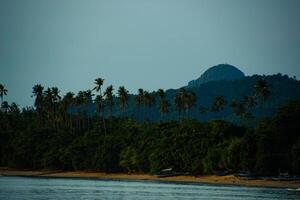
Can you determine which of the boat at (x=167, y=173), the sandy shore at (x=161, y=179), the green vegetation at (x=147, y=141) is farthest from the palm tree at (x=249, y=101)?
the boat at (x=167, y=173)

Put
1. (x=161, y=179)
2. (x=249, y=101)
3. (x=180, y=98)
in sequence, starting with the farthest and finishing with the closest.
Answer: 1. (x=180, y=98)
2. (x=249, y=101)
3. (x=161, y=179)

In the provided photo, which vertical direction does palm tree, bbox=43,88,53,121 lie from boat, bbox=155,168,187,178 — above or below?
above

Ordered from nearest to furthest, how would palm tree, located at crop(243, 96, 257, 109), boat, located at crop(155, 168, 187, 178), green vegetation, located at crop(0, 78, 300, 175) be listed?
green vegetation, located at crop(0, 78, 300, 175), boat, located at crop(155, 168, 187, 178), palm tree, located at crop(243, 96, 257, 109)

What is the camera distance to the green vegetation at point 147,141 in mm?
113438

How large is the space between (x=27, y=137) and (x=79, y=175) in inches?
1056

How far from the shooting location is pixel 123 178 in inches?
5556

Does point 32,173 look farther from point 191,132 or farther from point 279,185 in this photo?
point 279,185

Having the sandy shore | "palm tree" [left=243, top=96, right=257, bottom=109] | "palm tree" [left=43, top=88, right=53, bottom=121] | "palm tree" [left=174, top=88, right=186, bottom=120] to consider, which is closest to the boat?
the sandy shore

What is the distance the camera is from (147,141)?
150 m

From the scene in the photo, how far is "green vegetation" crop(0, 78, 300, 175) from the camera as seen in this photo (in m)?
113

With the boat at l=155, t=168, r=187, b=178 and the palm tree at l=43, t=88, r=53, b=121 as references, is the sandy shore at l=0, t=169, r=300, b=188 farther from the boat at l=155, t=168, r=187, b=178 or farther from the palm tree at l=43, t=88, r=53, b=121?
the palm tree at l=43, t=88, r=53, b=121

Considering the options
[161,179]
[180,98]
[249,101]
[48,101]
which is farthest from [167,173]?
[48,101]

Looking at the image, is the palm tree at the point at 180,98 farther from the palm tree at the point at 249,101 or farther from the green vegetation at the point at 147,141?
the palm tree at the point at 249,101

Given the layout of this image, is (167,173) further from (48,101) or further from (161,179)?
(48,101)
